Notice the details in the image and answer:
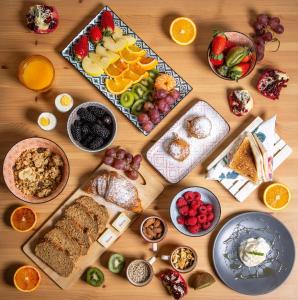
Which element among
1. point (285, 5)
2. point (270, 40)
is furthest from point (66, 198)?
point (285, 5)

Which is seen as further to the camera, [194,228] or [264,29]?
[264,29]

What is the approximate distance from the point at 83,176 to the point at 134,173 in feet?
0.84

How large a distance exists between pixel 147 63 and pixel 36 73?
0.54m

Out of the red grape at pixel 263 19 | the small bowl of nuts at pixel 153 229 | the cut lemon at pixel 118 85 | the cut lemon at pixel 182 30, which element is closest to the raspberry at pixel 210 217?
the small bowl of nuts at pixel 153 229

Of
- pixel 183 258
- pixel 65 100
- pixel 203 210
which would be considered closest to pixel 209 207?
pixel 203 210

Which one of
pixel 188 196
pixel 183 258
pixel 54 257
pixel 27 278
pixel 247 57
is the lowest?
pixel 27 278

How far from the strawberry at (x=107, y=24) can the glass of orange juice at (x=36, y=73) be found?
323 millimetres

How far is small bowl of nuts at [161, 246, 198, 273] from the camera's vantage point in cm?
226

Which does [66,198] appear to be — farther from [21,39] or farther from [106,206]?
[21,39]

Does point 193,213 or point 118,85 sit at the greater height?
point 118,85

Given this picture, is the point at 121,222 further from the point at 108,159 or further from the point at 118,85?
the point at 118,85

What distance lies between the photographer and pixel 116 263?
2285 millimetres

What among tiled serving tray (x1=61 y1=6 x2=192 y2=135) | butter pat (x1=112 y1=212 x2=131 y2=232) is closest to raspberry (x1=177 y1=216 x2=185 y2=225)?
butter pat (x1=112 y1=212 x2=131 y2=232)

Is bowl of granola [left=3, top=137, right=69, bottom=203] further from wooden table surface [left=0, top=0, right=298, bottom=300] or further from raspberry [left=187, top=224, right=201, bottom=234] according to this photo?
raspberry [left=187, top=224, right=201, bottom=234]
